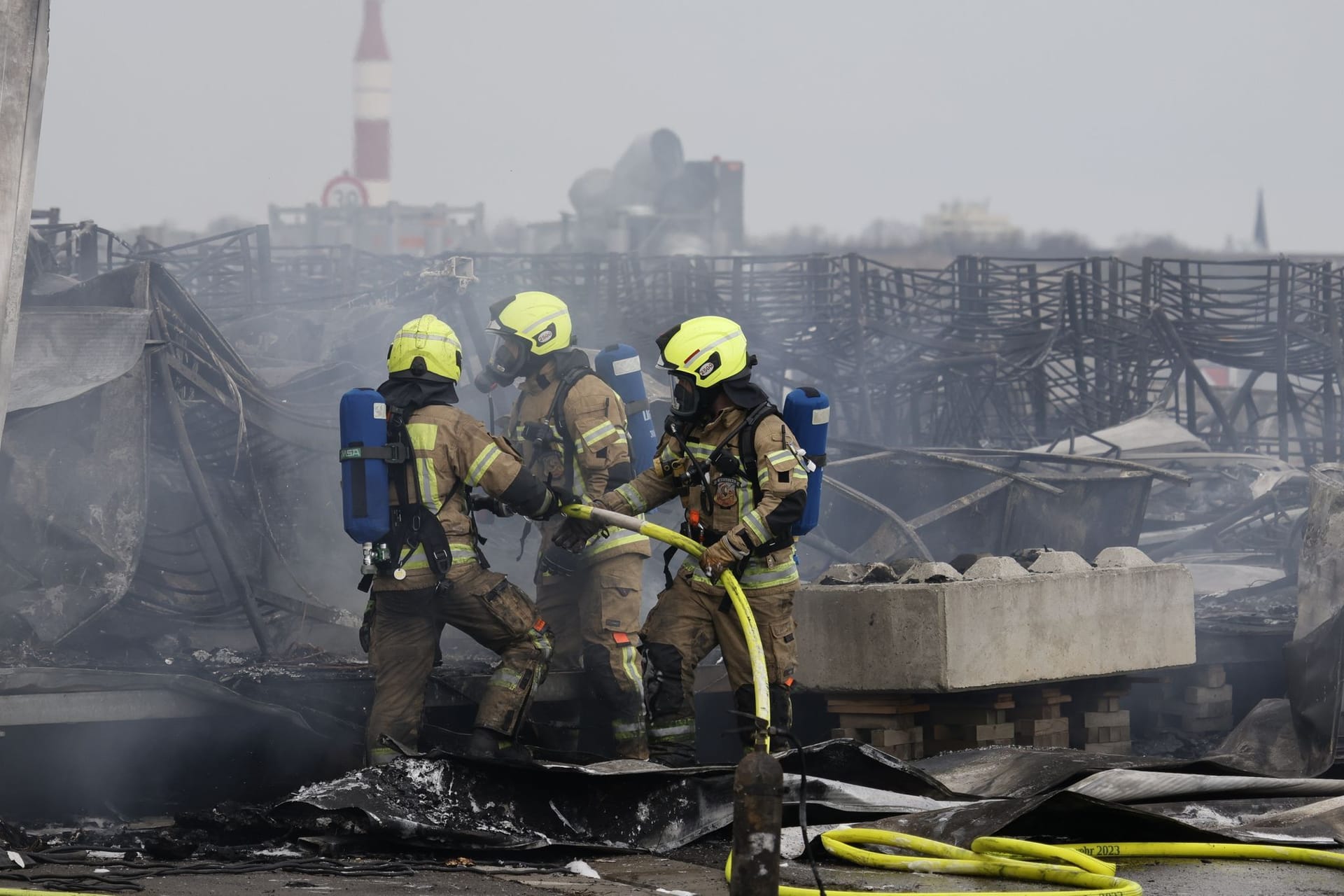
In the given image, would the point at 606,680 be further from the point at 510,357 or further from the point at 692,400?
the point at 510,357

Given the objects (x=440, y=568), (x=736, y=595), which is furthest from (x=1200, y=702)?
(x=440, y=568)

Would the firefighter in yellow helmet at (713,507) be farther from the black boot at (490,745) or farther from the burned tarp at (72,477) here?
the burned tarp at (72,477)

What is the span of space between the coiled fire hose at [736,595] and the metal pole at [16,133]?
2071 mm

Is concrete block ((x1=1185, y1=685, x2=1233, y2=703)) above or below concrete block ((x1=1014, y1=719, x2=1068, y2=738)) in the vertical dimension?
below

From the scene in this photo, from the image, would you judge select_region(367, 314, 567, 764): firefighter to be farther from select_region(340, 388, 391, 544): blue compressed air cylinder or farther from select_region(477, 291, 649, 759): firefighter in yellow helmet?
select_region(477, 291, 649, 759): firefighter in yellow helmet

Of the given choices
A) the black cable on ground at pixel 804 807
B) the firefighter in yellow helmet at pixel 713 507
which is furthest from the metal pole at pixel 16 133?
the black cable on ground at pixel 804 807

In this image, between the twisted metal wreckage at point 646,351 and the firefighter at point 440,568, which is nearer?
the firefighter at point 440,568

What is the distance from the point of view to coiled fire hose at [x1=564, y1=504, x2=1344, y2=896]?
14.8 feet

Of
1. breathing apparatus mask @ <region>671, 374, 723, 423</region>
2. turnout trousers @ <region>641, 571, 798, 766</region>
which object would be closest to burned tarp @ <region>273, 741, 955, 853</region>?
turnout trousers @ <region>641, 571, 798, 766</region>

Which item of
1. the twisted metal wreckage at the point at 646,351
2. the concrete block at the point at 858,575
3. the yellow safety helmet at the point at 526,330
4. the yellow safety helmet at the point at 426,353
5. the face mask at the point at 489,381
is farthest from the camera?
the concrete block at the point at 858,575

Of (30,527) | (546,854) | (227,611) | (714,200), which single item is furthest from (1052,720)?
(714,200)

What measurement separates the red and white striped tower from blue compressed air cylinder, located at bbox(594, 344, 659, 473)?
5096 centimetres

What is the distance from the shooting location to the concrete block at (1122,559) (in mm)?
7832

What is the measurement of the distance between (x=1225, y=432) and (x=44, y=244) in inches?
502
